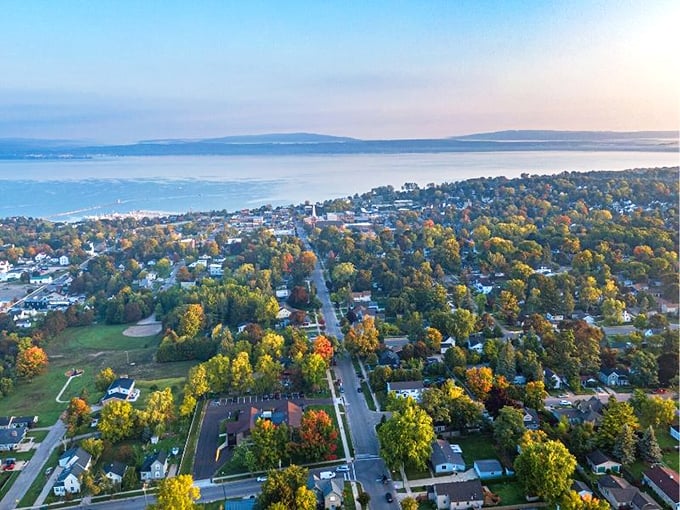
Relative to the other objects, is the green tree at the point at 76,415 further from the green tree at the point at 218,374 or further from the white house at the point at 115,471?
the green tree at the point at 218,374

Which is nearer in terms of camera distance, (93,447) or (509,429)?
(509,429)

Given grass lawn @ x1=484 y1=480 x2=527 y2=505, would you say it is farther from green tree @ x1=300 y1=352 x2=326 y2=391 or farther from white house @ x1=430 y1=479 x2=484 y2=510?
green tree @ x1=300 y1=352 x2=326 y2=391

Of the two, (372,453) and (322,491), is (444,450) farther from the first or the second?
(322,491)

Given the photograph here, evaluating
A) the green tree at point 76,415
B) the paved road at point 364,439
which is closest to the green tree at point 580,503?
the paved road at point 364,439

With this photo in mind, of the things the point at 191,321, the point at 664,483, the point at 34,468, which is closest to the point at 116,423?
the point at 34,468

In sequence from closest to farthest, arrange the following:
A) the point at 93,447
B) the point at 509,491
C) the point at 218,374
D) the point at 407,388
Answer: the point at 509,491 → the point at 93,447 → the point at 407,388 → the point at 218,374

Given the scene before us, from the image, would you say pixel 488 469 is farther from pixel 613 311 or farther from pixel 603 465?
pixel 613 311

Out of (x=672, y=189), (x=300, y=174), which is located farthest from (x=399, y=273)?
(x=300, y=174)
